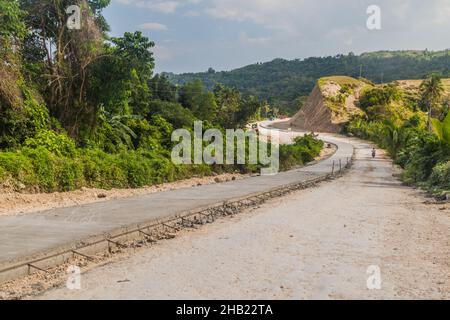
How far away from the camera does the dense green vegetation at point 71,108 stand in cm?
1602

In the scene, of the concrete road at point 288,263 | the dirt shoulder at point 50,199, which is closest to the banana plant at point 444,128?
the concrete road at point 288,263

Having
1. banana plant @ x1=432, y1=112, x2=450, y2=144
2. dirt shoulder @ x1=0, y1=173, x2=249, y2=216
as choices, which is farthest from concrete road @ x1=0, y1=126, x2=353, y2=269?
banana plant @ x1=432, y1=112, x2=450, y2=144

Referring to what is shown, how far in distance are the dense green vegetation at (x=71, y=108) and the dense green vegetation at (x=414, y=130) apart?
11020 mm

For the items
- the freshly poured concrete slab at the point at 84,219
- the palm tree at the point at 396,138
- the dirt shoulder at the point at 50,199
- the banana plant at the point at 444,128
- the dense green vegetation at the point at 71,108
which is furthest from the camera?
the palm tree at the point at 396,138

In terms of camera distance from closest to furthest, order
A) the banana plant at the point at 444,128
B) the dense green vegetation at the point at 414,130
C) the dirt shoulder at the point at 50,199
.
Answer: the dirt shoulder at the point at 50,199, the banana plant at the point at 444,128, the dense green vegetation at the point at 414,130

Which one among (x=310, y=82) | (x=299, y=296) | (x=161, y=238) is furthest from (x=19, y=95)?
(x=310, y=82)

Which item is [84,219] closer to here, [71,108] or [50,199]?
[50,199]

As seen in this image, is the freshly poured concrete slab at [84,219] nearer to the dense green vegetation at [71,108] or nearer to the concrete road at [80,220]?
the concrete road at [80,220]

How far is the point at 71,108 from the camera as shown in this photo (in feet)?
69.9

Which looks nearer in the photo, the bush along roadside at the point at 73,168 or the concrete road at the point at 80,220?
the concrete road at the point at 80,220

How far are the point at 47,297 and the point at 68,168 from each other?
1028 centimetres

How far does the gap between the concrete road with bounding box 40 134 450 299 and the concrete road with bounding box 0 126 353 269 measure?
3.96ft

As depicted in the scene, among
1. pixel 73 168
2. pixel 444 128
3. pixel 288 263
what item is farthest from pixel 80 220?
pixel 444 128
